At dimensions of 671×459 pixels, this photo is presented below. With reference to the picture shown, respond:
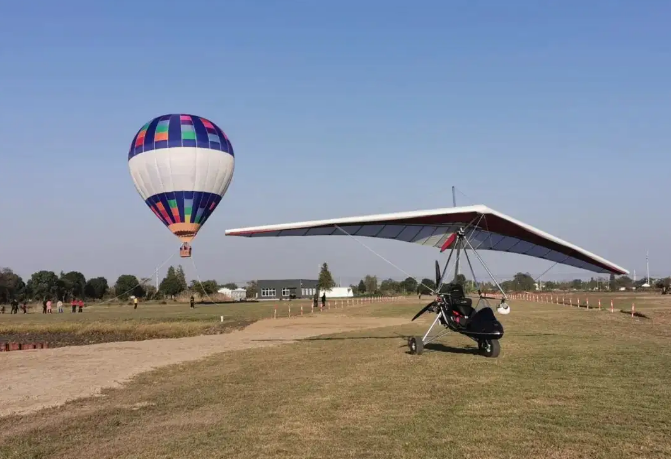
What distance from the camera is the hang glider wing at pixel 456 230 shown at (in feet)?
50.3

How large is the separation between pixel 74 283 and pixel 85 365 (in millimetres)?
134681

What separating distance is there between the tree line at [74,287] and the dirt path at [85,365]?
3146 inches

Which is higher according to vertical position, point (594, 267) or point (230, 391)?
point (594, 267)

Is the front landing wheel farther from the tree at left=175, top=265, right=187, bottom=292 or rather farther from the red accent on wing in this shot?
the tree at left=175, top=265, right=187, bottom=292

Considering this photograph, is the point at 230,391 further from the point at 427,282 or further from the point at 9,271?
the point at 9,271

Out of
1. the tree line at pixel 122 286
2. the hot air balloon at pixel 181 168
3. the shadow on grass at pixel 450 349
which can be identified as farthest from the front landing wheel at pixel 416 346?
the tree line at pixel 122 286

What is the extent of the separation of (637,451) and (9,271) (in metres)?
140

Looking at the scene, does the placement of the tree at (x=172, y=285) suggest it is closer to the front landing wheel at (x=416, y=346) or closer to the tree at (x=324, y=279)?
the tree at (x=324, y=279)

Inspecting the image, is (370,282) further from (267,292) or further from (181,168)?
(181,168)

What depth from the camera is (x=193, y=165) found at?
3594 cm

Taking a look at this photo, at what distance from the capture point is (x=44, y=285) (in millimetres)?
124438

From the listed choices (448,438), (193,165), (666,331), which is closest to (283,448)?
(448,438)

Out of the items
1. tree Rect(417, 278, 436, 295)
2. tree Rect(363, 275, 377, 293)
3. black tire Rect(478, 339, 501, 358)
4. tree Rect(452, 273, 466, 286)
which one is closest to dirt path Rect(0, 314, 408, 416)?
tree Rect(417, 278, 436, 295)

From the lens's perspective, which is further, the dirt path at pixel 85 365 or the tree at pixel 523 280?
the tree at pixel 523 280
